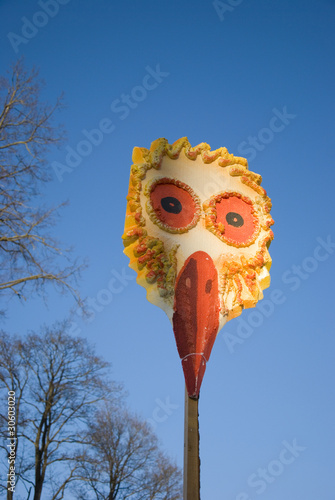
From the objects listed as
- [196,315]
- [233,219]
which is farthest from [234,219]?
[196,315]

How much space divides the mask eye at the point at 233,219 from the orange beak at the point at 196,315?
22.7 inches

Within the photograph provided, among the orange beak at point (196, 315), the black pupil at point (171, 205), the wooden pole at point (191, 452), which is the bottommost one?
the wooden pole at point (191, 452)

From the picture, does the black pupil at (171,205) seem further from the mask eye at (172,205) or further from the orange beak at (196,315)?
the orange beak at (196,315)

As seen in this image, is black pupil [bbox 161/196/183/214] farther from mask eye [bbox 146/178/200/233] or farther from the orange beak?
the orange beak

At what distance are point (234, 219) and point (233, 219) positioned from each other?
0.08 feet

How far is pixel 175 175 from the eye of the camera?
8688 mm

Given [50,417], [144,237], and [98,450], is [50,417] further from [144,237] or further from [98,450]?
[144,237]

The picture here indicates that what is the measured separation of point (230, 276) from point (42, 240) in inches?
110

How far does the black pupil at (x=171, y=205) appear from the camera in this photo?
838 centimetres

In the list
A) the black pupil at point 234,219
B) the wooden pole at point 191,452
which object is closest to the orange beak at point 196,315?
the wooden pole at point 191,452

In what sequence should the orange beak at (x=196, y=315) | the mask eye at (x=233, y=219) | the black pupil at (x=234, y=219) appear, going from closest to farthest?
the orange beak at (x=196, y=315) < the mask eye at (x=233, y=219) < the black pupil at (x=234, y=219)

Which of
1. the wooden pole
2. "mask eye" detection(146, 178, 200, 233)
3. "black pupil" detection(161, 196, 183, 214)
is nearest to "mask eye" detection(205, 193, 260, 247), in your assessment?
"mask eye" detection(146, 178, 200, 233)

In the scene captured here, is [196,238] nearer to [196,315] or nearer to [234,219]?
[234,219]

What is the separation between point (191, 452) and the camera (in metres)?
6.54
